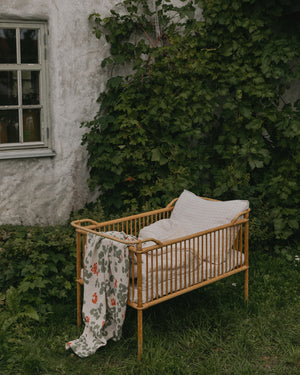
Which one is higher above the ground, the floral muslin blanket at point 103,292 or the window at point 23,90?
the window at point 23,90

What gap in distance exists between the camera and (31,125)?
5.02m

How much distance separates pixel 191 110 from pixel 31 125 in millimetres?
1696

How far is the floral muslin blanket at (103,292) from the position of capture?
10.3ft

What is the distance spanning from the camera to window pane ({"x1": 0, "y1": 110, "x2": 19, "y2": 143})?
489 centimetres

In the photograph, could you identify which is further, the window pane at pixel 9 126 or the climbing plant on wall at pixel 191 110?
the climbing plant on wall at pixel 191 110

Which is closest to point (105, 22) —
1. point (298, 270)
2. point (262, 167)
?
point (262, 167)

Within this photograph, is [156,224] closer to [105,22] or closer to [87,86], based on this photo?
[87,86]

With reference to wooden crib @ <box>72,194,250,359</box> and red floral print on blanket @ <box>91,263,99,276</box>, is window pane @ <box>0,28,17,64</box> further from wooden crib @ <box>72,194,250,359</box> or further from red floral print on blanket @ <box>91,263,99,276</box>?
red floral print on blanket @ <box>91,263,99,276</box>

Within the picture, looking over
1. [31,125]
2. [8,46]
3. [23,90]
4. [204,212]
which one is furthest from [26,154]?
[204,212]

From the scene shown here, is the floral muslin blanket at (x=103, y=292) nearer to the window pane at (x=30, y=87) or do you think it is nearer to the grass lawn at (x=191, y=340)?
the grass lawn at (x=191, y=340)

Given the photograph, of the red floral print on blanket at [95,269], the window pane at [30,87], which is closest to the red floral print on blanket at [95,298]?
the red floral print on blanket at [95,269]

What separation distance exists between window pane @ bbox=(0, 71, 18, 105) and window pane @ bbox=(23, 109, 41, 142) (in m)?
0.18

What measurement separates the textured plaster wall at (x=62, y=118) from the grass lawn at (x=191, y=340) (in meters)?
1.52

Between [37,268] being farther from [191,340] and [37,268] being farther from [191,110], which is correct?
[191,110]
